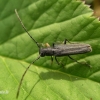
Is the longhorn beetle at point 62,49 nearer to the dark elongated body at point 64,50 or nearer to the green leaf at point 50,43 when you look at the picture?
the dark elongated body at point 64,50

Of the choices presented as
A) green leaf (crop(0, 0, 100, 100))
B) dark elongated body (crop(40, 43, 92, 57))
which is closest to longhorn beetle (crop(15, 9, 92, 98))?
dark elongated body (crop(40, 43, 92, 57))

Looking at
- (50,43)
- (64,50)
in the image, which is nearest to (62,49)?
(64,50)

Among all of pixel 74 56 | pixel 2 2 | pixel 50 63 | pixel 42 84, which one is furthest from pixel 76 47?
pixel 2 2

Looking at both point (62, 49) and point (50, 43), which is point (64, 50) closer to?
point (62, 49)

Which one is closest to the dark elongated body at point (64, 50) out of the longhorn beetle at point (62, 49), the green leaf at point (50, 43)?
the longhorn beetle at point (62, 49)

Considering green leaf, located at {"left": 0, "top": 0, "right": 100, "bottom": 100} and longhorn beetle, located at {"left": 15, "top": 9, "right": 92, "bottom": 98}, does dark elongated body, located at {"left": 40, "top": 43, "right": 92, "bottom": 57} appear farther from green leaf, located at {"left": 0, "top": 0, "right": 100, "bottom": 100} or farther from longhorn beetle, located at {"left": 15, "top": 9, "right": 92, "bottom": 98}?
green leaf, located at {"left": 0, "top": 0, "right": 100, "bottom": 100}
